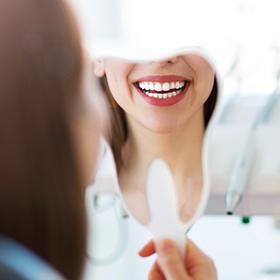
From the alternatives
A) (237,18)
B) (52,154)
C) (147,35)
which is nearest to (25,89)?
(52,154)

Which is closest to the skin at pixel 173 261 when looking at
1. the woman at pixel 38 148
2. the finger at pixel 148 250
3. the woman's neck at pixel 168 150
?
the finger at pixel 148 250

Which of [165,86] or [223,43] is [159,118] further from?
[223,43]

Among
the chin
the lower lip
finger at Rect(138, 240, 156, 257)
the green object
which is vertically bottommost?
finger at Rect(138, 240, 156, 257)

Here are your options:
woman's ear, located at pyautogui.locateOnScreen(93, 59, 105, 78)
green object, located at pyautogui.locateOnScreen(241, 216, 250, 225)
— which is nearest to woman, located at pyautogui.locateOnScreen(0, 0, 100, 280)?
woman's ear, located at pyautogui.locateOnScreen(93, 59, 105, 78)

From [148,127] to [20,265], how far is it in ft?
1.58

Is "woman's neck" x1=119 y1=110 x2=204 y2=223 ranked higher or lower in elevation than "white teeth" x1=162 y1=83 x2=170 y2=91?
lower

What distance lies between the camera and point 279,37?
942 mm

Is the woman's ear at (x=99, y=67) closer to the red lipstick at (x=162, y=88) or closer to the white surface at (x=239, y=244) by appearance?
the red lipstick at (x=162, y=88)

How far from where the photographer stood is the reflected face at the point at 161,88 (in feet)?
2.97

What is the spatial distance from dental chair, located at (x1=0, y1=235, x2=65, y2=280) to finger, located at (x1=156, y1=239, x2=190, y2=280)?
44 centimetres

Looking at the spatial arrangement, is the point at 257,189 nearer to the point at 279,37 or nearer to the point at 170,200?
the point at 170,200

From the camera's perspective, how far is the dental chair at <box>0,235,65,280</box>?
1.58ft

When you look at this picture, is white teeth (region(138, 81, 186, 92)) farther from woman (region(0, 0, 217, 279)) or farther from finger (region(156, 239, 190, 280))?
woman (region(0, 0, 217, 279))

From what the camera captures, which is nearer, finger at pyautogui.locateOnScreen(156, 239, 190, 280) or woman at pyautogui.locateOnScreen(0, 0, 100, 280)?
woman at pyautogui.locateOnScreen(0, 0, 100, 280)
